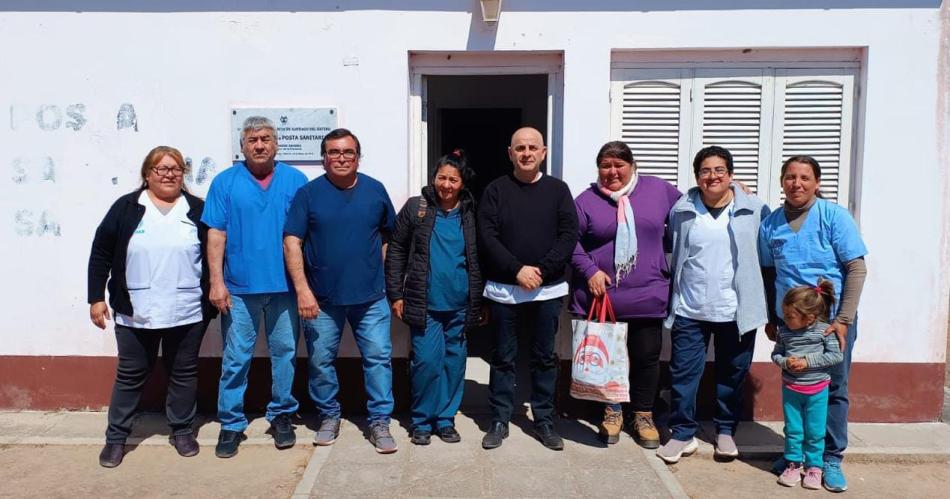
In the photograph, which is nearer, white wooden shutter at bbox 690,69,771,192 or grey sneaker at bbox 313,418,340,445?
grey sneaker at bbox 313,418,340,445

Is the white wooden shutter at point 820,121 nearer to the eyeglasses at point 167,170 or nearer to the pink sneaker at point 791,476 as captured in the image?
the pink sneaker at point 791,476

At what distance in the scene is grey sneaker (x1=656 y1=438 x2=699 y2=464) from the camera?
4.30 m

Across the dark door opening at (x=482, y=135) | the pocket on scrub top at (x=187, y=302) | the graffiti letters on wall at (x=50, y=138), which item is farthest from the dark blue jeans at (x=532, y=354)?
the dark door opening at (x=482, y=135)

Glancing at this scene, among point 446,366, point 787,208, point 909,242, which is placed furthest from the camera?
point 909,242

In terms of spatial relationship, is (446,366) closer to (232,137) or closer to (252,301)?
(252,301)

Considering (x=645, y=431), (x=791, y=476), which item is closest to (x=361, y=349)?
(x=645, y=431)

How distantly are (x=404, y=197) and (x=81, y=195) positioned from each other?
217 centimetres

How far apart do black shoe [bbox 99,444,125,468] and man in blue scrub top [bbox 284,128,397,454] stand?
3.72ft

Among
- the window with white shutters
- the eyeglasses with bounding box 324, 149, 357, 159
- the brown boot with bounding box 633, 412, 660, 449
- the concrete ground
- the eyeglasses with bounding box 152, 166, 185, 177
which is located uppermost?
the window with white shutters

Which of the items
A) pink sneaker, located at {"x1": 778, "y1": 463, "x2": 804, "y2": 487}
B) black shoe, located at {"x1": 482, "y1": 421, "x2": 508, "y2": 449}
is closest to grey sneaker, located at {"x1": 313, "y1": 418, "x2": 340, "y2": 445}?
black shoe, located at {"x1": 482, "y1": 421, "x2": 508, "y2": 449}

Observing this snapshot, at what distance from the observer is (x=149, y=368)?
4.35m

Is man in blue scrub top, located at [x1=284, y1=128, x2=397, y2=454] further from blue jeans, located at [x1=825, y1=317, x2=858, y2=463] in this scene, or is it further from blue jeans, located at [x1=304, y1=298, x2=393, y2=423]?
blue jeans, located at [x1=825, y1=317, x2=858, y2=463]

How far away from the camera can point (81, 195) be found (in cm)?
A: 484

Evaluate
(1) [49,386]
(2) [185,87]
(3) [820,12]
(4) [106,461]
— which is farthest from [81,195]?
(3) [820,12]
